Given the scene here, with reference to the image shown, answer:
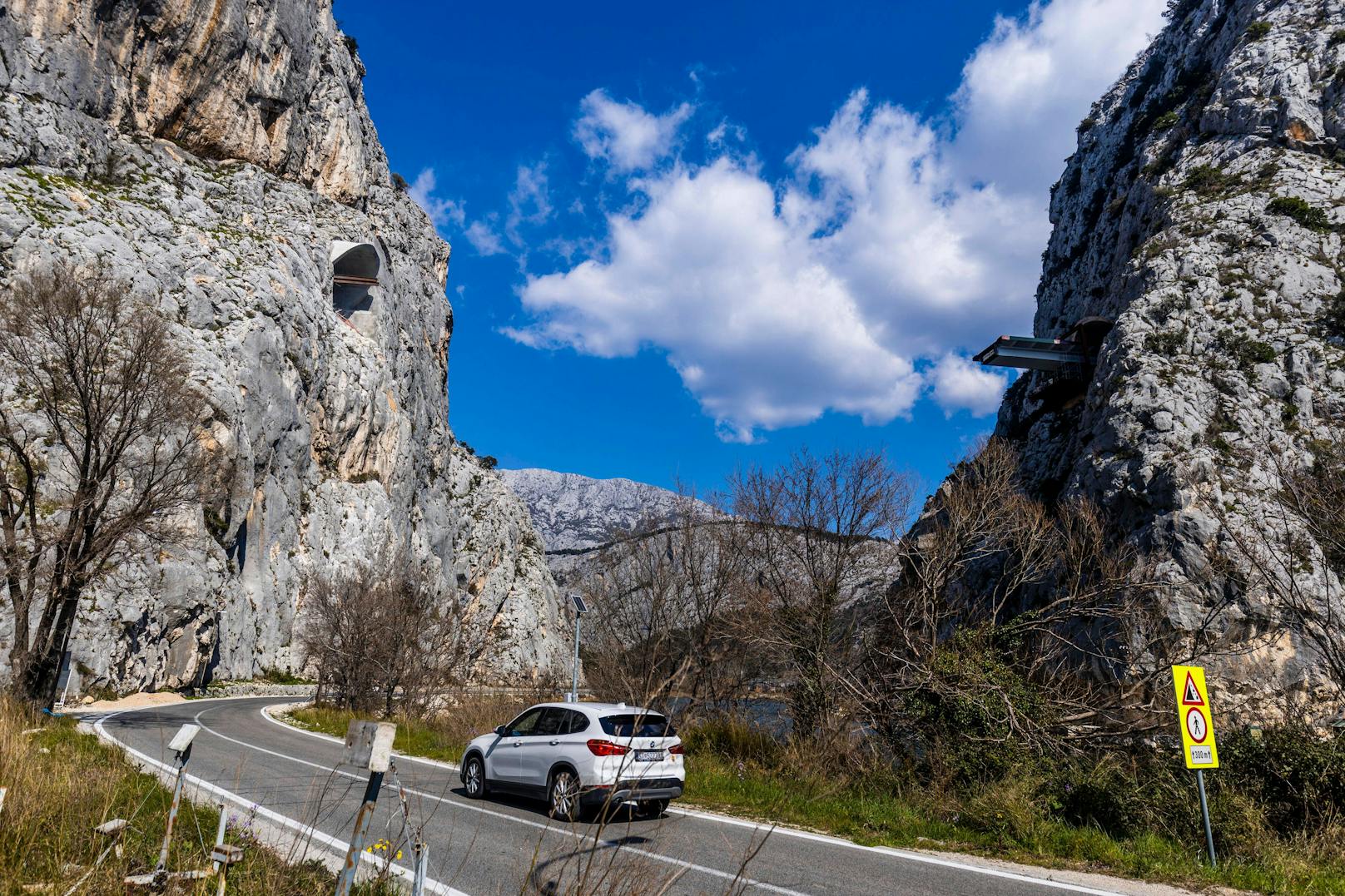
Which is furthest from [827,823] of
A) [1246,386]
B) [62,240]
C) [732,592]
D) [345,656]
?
[62,240]

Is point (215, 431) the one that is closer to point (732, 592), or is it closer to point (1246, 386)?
point (732, 592)

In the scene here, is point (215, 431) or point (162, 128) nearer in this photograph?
point (215, 431)

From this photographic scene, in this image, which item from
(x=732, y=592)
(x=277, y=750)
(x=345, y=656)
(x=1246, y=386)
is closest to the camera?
(x=277, y=750)

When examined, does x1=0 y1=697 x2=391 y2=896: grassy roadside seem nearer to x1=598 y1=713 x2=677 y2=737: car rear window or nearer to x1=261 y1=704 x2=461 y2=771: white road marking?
x1=261 y1=704 x2=461 y2=771: white road marking

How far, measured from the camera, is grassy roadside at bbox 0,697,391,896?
4699 millimetres

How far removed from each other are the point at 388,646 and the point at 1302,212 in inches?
1756

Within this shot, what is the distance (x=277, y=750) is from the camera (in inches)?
643

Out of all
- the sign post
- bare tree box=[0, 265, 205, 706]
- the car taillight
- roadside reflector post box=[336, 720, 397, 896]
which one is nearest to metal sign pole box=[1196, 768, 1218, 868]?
the sign post

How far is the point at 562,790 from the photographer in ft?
32.7

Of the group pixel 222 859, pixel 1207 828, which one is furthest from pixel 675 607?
pixel 222 859

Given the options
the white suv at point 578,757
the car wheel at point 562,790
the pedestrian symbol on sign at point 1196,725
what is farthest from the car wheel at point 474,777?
the pedestrian symbol on sign at point 1196,725

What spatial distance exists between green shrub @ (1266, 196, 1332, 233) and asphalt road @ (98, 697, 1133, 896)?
40.2 meters

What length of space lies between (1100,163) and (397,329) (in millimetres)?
57688

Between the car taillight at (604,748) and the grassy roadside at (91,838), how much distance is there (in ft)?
13.2
